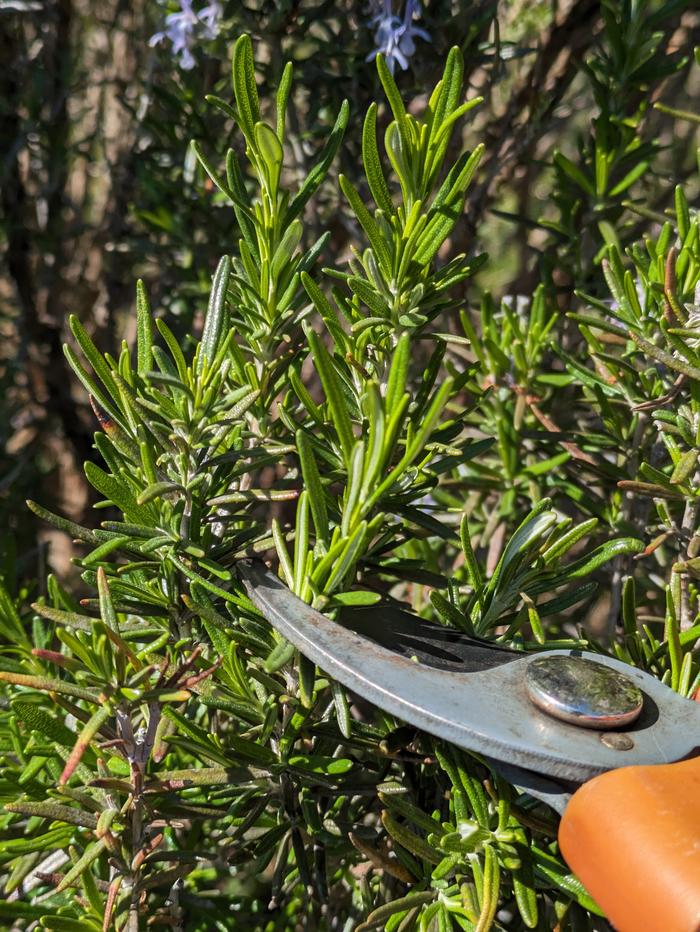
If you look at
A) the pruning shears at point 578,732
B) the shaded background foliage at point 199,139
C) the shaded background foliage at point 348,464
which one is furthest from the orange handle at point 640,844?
the shaded background foliage at point 199,139

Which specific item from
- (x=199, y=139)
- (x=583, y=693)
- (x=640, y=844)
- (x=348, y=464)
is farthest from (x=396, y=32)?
(x=640, y=844)

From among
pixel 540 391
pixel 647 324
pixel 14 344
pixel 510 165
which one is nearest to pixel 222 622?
pixel 647 324

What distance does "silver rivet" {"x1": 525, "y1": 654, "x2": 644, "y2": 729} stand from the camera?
607 millimetres

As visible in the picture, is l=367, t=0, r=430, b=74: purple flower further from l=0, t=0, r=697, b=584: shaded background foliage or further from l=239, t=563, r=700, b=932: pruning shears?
l=239, t=563, r=700, b=932: pruning shears

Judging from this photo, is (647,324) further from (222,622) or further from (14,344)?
Answer: (14,344)

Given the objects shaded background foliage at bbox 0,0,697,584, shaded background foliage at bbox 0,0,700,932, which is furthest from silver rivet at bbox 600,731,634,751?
shaded background foliage at bbox 0,0,697,584

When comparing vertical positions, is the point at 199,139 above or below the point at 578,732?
above

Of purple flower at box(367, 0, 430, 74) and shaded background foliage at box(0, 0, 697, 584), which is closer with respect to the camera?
purple flower at box(367, 0, 430, 74)

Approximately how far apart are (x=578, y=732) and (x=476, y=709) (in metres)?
0.07

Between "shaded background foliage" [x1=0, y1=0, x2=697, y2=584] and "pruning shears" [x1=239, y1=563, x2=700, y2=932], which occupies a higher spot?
"shaded background foliage" [x1=0, y1=0, x2=697, y2=584]

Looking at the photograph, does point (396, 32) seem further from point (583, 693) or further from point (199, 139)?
point (583, 693)

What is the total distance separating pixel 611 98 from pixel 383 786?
38.9 inches

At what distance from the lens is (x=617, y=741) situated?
609mm

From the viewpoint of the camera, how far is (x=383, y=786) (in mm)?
735
